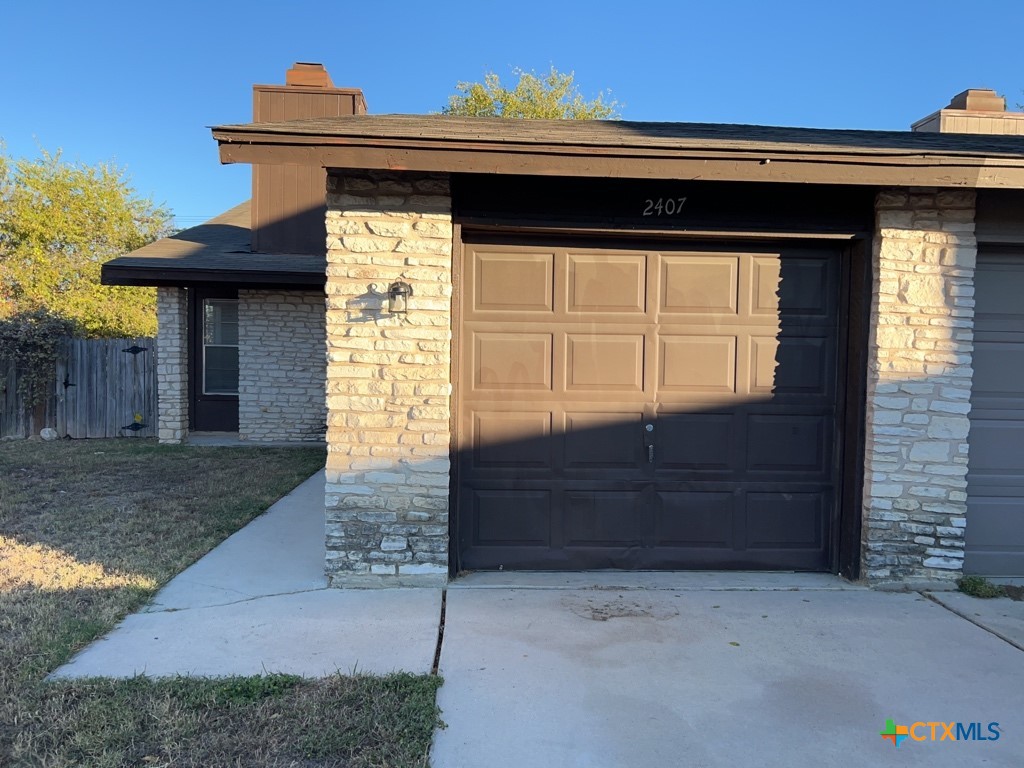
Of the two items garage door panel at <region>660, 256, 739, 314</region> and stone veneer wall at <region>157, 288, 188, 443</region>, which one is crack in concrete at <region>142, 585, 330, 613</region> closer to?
garage door panel at <region>660, 256, 739, 314</region>

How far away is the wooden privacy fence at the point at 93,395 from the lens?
41.1 feet

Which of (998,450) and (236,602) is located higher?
(998,450)

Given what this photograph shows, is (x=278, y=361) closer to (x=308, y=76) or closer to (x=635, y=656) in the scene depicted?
(x=308, y=76)

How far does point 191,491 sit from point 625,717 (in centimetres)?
636

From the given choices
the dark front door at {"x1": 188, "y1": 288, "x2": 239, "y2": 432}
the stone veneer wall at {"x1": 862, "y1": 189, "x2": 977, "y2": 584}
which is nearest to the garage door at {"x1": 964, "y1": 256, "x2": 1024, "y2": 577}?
the stone veneer wall at {"x1": 862, "y1": 189, "x2": 977, "y2": 584}

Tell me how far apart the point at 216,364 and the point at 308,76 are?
5632 millimetres

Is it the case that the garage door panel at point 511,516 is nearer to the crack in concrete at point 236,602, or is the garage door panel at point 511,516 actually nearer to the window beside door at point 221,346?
the crack in concrete at point 236,602

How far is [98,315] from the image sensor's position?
21359 mm

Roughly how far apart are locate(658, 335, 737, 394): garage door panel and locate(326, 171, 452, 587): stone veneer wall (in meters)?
1.66

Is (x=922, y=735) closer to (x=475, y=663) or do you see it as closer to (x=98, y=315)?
(x=475, y=663)

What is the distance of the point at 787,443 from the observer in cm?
504

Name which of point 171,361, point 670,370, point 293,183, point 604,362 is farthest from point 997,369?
point 171,361

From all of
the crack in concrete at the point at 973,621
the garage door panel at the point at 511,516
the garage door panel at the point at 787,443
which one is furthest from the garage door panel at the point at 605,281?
the crack in concrete at the point at 973,621

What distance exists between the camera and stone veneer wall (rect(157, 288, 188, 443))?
1137 centimetres
